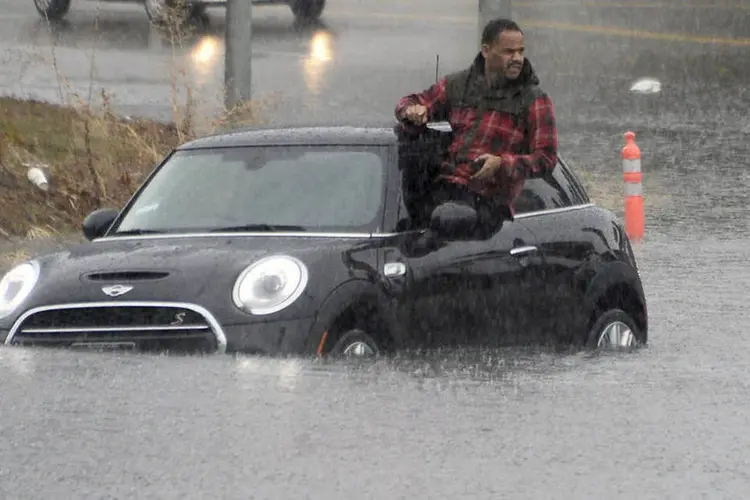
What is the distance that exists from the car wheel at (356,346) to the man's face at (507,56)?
179 centimetres

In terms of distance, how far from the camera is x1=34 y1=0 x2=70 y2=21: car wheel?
29688 millimetres

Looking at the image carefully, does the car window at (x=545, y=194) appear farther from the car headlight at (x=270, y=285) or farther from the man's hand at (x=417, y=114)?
the car headlight at (x=270, y=285)

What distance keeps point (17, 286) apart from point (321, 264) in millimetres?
1540

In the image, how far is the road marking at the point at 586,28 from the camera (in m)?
31.9

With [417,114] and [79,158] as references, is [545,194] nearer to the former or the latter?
[417,114]

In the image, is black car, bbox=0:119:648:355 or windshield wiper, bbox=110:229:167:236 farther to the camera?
windshield wiper, bbox=110:229:167:236

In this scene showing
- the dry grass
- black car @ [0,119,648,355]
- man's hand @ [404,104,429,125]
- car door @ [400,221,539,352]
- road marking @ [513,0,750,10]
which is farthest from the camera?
road marking @ [513,0,750,10]

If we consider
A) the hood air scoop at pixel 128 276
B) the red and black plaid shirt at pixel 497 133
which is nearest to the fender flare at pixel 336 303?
the hood air scoop at pixel 128 276

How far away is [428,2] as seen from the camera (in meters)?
37.4

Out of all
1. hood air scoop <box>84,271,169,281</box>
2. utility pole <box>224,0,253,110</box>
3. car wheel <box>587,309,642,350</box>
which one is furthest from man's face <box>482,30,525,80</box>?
utility pole <box>224,0,253,110</box>

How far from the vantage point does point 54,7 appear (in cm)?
2992

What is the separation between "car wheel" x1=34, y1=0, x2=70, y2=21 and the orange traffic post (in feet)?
50.5

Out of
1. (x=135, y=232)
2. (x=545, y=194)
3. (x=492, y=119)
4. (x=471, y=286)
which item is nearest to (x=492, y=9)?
(x=545, y=194)

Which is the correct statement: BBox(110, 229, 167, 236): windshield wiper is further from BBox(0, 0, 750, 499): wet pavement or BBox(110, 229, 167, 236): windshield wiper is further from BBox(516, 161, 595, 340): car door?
BBox(516, 161, 595, 340): car door
